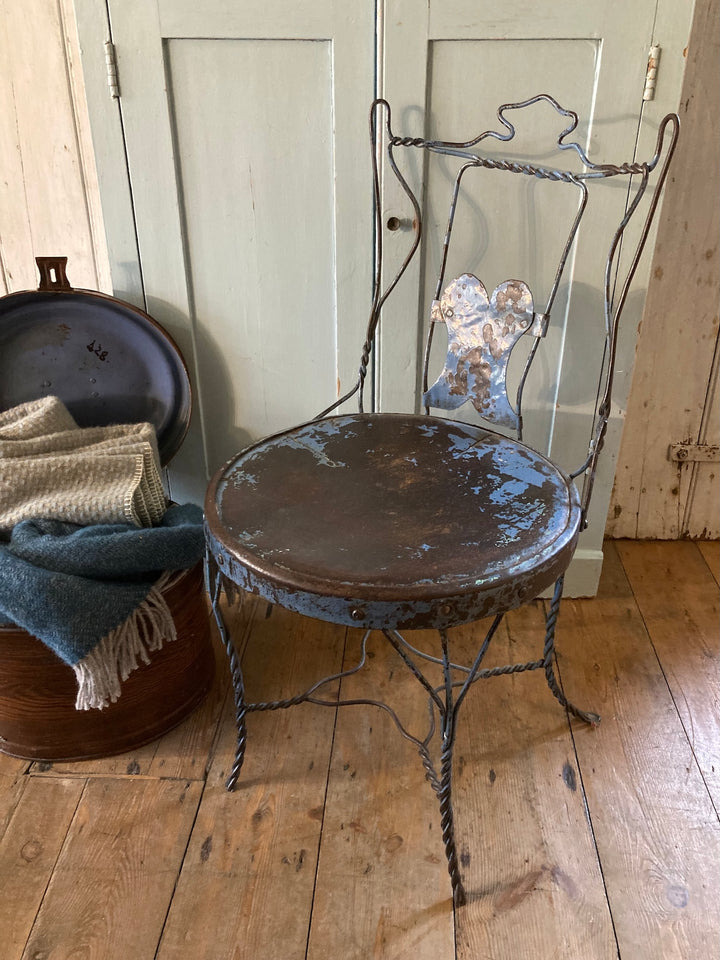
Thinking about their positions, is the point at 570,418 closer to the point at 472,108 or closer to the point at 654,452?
the point at 654,452

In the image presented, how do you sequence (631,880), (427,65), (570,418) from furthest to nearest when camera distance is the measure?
(570,418), (427,65), (631,880)

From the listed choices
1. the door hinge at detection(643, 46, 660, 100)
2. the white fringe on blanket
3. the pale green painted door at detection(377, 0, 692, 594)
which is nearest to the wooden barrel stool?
the white fringe on blanket

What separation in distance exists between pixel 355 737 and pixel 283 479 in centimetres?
60

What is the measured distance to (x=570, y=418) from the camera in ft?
5.39

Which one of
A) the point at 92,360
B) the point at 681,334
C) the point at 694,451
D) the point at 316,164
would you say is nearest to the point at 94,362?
the point at 92,360

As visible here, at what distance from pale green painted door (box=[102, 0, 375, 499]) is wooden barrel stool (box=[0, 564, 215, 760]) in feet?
1.61

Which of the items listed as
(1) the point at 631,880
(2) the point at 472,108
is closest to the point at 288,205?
(2) the point at 472,108

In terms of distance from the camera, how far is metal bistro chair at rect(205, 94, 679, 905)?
3.12 feet

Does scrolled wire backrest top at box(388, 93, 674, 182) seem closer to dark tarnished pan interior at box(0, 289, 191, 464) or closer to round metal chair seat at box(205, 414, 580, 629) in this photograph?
round metal chair seat at box(205, 414, 580, 629)

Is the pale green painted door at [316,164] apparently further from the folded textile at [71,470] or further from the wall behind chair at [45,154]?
the folded textile at [71,470]

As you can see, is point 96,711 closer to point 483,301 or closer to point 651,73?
point 483,301

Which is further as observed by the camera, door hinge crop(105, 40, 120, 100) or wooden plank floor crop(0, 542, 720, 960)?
door hinge crop(105, 40, 120, 100)

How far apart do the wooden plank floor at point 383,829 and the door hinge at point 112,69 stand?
47.9 inches

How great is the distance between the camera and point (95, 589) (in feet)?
3.93
